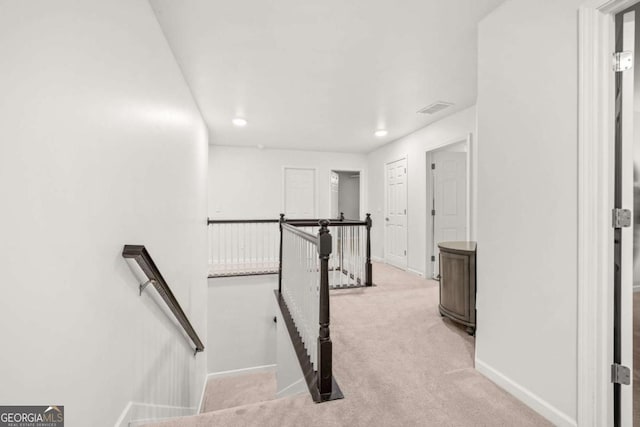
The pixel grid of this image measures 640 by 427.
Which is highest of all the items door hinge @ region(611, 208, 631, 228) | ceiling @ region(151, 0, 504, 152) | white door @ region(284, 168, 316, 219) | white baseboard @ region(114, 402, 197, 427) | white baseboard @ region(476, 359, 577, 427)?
ceiling @ region(151, 0, 504, 152)

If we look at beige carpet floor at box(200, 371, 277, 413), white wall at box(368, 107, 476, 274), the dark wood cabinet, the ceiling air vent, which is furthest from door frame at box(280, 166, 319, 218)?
the dark wood cabinet

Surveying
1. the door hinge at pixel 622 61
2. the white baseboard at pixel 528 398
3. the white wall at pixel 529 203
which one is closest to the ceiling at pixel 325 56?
the white wall at pixel 529 203

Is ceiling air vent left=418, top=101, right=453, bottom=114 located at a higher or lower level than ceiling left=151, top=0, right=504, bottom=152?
lower

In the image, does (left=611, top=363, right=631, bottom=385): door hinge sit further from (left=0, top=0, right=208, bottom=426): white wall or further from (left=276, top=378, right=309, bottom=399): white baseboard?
(left=0, top=0, right=208, bottom=426): white wall

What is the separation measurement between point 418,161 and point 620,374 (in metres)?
3.88

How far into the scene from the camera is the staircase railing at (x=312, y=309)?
1766 mm

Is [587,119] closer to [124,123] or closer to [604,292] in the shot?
[604,292]

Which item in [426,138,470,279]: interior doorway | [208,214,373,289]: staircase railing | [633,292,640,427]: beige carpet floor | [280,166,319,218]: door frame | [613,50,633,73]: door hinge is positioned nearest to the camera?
[613,50,633,73]: door hinge

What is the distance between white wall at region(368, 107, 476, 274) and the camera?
3.94 metres

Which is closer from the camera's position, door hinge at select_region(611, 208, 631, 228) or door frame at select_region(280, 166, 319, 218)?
door hinge at select_region(611, 208, 631, 228)

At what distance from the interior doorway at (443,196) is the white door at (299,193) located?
8.81ft

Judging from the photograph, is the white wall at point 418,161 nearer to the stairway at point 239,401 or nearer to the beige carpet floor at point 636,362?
the beige carpet floor at point 636,362

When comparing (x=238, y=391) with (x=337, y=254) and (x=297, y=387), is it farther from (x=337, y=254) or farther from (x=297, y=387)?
(x=297, y=387)

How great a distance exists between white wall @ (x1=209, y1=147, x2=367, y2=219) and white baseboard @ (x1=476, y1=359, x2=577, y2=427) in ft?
16.0
